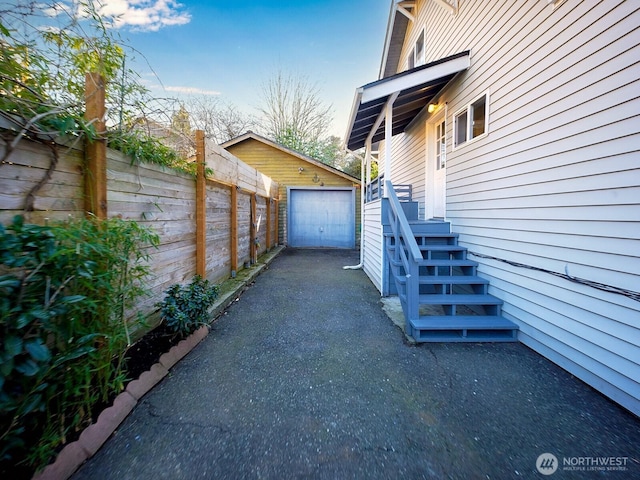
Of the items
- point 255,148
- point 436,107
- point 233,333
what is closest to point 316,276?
point 233,333

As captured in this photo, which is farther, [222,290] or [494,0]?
[222,290]

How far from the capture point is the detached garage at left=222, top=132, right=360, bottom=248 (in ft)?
34.5

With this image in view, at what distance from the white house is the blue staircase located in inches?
1.4

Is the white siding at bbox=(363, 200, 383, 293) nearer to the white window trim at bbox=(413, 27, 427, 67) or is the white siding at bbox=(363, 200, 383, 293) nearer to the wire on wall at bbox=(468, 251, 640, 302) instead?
the wire on wall at bbox=(468, 251, 640, 302)

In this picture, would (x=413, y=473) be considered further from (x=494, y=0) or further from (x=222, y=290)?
(x=494, y=0)

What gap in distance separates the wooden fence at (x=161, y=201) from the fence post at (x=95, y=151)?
15 millimetres

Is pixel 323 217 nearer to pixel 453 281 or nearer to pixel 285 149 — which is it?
pixel 285 149

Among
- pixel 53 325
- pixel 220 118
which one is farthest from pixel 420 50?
pixel 220 118

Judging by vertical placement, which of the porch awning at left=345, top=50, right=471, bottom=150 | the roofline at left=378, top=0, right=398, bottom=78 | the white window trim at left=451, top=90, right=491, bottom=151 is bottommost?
the white window trim at left=451, top=90, right=491, bottom=151

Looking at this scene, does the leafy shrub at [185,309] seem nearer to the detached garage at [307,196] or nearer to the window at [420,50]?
the window at [420,50]

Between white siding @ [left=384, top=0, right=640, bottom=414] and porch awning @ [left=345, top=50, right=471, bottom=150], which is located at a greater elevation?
porch awning @ [left=345, top=50, right=471, bottom=150]

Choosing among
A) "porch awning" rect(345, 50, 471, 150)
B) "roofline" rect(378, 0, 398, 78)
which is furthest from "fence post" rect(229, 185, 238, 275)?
"roofline" rect(378, 0, 398, 78)

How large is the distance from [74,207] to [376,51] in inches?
456

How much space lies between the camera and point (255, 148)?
10.7m
